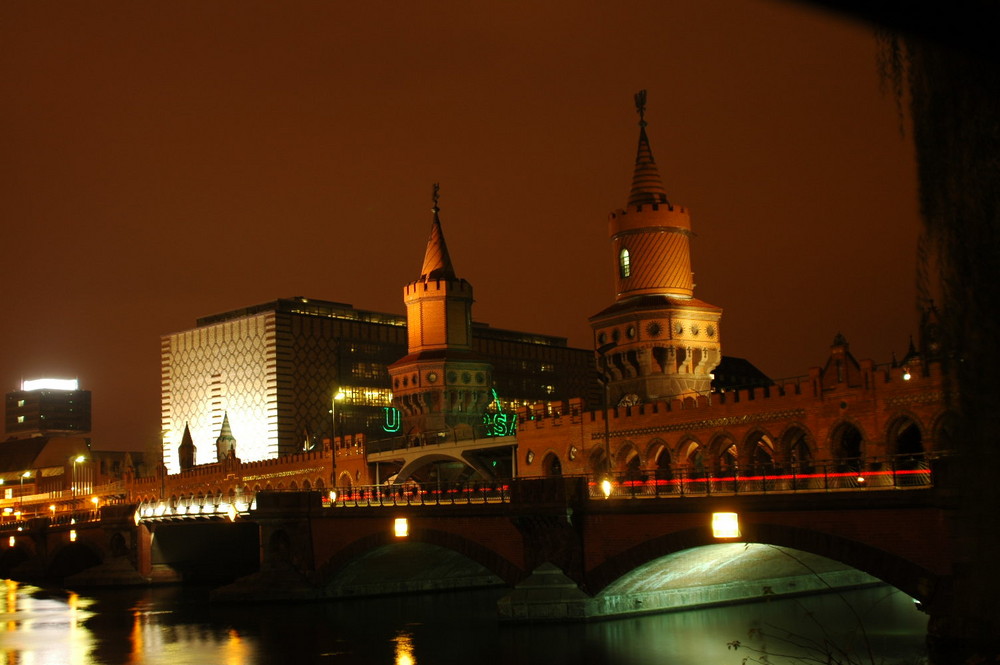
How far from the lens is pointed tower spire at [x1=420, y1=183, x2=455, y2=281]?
91.8 m

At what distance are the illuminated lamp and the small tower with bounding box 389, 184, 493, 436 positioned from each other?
4965cm

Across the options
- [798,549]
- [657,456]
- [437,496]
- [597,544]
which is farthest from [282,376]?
[798,549]

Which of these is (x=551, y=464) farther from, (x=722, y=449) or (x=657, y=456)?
(x=722, y=449)

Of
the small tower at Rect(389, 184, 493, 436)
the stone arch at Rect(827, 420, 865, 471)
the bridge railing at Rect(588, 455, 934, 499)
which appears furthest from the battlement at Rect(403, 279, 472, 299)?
the bridge railing at Rect(588, 455, 934, 499)

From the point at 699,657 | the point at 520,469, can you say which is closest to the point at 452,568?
the point at 520,469

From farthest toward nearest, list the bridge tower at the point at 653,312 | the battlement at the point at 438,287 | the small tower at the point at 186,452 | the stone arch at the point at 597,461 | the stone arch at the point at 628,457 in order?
the small tower at the point at 186,452 → the battlement at the point at 438,287 → the bridge tower at the point at 653,312 → the stone arch at the point at 597,461 → the stone arch at the point at 628,457

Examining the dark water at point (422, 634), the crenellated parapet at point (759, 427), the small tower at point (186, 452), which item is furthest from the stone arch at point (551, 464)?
the small tower at point (186, 452)

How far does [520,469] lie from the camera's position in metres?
73.1

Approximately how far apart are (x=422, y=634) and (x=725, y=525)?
15.9 meters

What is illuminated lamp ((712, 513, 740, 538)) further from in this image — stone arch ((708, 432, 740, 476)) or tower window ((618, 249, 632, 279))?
tower window ((618, 249, 632, 279))

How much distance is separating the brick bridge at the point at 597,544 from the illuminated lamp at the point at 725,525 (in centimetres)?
17

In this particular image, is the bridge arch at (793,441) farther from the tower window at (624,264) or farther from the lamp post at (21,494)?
the lamp post at (21,494)

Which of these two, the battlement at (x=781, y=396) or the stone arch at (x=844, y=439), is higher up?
the battlement at (x=781, y=396)

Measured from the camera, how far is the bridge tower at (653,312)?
6756 cm
